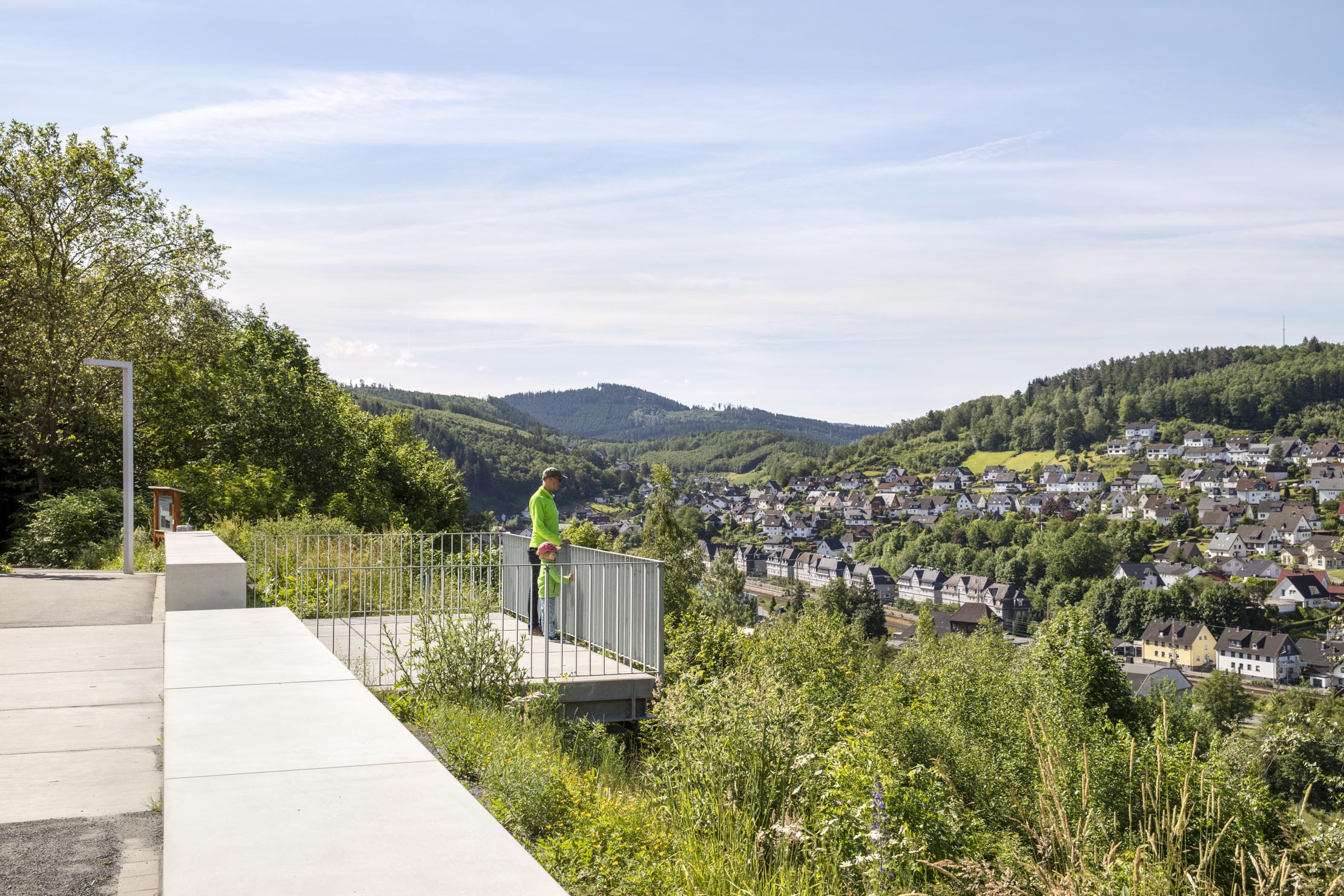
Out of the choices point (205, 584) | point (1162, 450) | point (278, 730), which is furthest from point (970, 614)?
point (278, 730)

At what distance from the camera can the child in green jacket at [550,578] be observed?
10234 mm

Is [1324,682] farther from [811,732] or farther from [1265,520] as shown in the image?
[811,732]

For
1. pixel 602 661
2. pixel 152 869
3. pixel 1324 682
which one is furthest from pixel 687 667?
pixel 1324 682

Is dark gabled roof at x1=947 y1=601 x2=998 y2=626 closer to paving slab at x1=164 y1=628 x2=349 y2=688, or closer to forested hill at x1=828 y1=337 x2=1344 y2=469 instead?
forested hill at x1=828 y1=337 x2=1344 y2=469

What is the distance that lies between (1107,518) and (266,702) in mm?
149990

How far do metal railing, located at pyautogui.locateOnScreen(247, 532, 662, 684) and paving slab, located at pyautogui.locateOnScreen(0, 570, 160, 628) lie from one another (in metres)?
1.39

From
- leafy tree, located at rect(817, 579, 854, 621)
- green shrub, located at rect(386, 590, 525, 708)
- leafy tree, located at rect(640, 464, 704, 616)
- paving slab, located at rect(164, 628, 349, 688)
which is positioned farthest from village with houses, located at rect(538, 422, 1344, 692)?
paving slab, located at rect(164, 628, 349, 688)

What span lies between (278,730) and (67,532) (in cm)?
2018

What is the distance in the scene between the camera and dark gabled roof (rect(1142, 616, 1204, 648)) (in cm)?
9588

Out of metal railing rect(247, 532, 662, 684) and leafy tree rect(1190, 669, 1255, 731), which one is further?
leafy tree rect(1190, 669, 1255, 731)

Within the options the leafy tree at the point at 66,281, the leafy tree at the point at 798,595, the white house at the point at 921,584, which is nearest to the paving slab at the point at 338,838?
the leafy tree at the point at 66,281

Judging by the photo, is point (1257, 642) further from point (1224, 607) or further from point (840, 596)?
point (840, 596)

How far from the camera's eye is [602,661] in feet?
31.7

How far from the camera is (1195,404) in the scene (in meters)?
181
